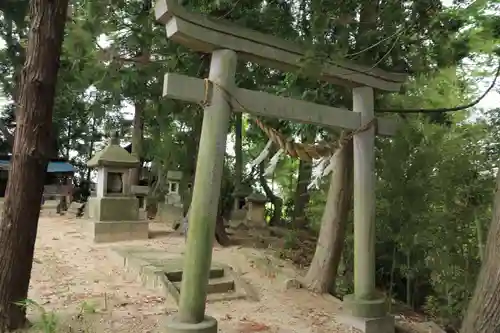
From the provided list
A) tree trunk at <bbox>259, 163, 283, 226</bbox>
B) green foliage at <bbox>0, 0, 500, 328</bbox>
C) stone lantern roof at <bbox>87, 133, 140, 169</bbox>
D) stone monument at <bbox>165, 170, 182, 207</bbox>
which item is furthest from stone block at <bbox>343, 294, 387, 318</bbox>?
tree trunk at <bbox>259, 163, 283, 226</bbox>

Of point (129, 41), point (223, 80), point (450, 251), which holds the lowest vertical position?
point (450, 251)

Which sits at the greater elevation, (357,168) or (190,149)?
(190,149)

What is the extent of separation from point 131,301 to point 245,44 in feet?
10.8

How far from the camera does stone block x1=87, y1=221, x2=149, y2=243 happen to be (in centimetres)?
840

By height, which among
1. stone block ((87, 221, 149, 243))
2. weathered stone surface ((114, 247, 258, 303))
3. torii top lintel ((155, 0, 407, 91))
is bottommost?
weathered stone surface ((114, 247, 258, 303))

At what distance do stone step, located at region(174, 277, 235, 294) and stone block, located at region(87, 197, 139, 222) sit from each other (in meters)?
3.74

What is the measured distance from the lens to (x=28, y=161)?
3.76 m

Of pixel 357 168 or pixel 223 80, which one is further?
pixel 357 168

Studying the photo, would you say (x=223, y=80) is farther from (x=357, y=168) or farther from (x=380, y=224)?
(x=380, y=224)

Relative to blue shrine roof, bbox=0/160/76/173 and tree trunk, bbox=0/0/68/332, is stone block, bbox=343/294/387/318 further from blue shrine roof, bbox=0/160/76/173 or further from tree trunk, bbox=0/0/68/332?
blue shrine roof, bbox=0/160/76/173

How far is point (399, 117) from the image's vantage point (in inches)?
278

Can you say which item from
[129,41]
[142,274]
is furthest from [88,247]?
[129,41]

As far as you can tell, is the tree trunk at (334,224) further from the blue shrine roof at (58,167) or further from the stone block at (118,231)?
the blue shrine roof at (58,167)

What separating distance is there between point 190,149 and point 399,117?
5695 mm
